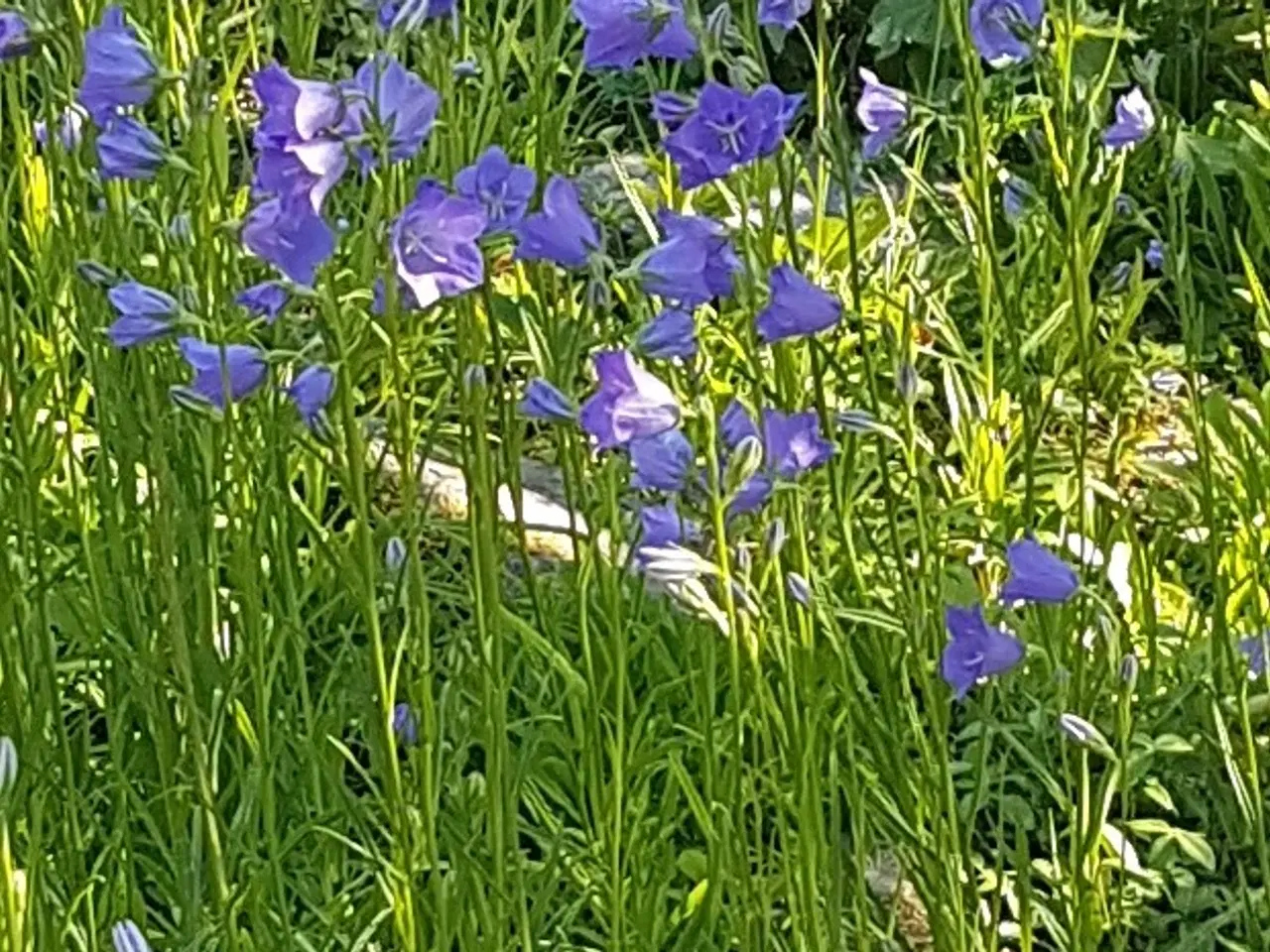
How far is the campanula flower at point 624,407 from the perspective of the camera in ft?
4.59

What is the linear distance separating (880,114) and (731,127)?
65cm

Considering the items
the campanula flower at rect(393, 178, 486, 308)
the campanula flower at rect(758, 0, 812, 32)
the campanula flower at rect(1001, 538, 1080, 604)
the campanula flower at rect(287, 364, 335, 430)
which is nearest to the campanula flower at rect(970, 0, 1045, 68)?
the campanula flower at rect(758, 0, 812, 32)

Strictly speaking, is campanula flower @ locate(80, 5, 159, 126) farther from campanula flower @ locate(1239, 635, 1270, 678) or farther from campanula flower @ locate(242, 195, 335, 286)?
campanula flower @ locate(1239, 635, 1270, 678)

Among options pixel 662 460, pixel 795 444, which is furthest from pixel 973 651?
pixel 662 460

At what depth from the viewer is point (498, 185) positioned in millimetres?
1424

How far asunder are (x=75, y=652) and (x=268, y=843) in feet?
2.47

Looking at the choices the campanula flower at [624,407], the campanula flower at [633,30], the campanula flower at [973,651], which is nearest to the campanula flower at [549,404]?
the campanula flower at [624,407]

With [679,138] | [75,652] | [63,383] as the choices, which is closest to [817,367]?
[679,138]

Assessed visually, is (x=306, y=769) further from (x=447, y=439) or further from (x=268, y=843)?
(x=447, y=439)

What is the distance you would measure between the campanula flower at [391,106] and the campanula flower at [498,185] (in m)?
0.13

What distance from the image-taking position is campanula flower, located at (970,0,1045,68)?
161 centimetres

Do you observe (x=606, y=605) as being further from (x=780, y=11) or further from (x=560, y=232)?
(x=780, y=11)

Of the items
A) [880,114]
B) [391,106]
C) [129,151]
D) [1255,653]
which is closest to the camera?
[391,106]

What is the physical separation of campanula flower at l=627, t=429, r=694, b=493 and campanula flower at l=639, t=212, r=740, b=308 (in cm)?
10
